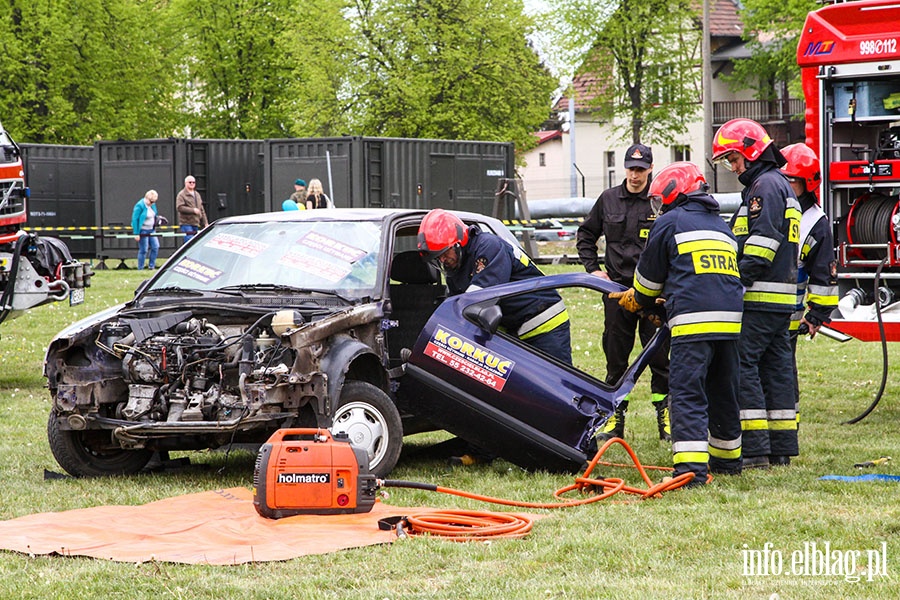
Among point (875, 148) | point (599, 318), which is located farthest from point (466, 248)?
point (599, 318)

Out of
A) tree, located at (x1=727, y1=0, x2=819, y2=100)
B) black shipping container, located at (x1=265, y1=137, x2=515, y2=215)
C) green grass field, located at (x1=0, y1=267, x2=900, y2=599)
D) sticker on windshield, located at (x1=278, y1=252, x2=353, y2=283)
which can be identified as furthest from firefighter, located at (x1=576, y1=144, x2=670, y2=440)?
tree, located at (x1=727, y1=0, x2=819, y2=100)

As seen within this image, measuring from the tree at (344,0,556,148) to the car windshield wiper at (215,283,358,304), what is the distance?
28.3m

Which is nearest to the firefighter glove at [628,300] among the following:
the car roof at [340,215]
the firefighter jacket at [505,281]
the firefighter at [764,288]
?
the firefighter jacket at [505,281]

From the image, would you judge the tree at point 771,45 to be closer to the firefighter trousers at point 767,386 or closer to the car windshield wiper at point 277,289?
the firefighter trousers at point 767,386

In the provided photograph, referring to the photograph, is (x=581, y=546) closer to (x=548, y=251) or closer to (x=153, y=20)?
(x=548, y=251)

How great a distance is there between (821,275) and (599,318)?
7594 millimetres

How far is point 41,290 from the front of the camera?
37.1 feet

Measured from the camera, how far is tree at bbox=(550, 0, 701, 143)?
4094 cm

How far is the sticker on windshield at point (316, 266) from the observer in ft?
25.2

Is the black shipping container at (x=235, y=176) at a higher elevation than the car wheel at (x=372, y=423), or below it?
higher

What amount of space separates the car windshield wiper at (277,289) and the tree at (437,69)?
28268 millimetres

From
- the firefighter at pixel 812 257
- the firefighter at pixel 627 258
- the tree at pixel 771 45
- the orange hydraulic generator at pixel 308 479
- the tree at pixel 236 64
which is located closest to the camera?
the orange hydraulic generator at pixel 308 479

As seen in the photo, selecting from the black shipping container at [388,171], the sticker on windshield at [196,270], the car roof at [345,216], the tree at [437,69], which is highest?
the tree at [437,69]

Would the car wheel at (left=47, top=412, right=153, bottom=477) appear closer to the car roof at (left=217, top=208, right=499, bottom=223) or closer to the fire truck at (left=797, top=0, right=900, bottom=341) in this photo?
the car roof at (left=217, top=208, right=499, bottom=223)
